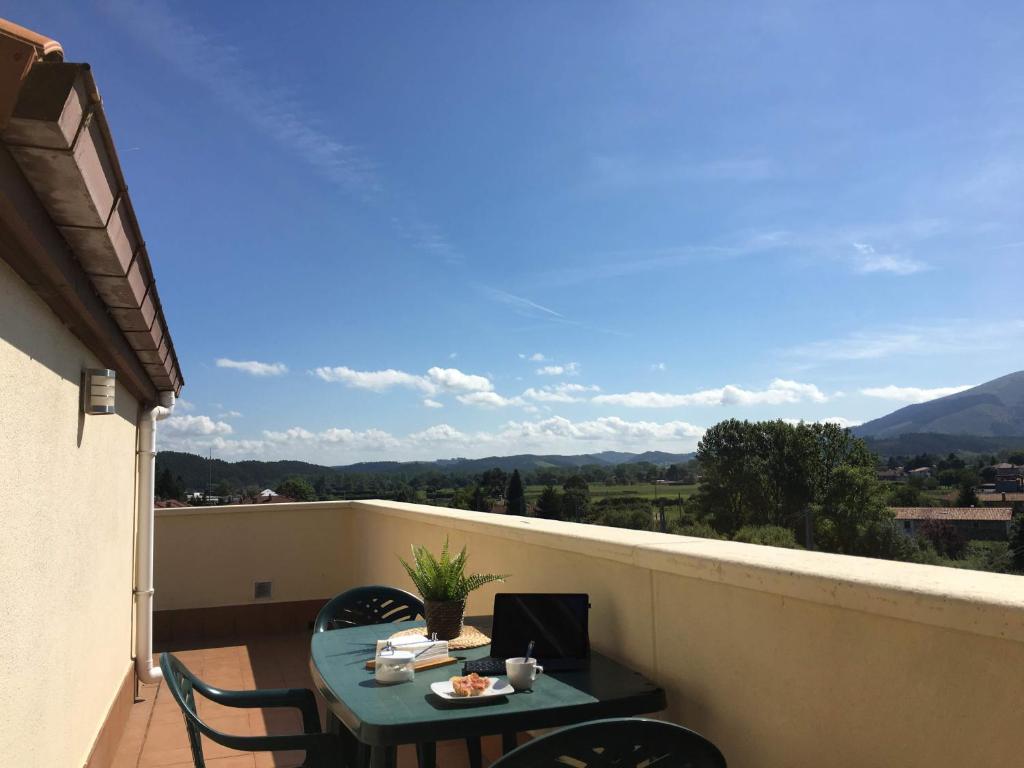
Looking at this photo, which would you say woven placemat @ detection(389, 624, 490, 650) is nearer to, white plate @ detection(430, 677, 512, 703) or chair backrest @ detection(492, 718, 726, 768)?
white plate @ detection(430, 677, 512, 703)

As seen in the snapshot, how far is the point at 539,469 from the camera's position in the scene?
45781mm

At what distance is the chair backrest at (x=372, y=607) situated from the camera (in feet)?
10.7

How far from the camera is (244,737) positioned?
6.28 feet

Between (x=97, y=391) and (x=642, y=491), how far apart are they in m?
54.0

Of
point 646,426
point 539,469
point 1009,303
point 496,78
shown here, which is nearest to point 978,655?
point 496,78

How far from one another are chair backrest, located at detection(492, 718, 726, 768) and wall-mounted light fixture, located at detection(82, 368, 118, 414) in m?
2.40

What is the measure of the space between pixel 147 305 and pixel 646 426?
228 ft

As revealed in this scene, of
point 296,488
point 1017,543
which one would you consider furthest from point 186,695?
point 1017,543

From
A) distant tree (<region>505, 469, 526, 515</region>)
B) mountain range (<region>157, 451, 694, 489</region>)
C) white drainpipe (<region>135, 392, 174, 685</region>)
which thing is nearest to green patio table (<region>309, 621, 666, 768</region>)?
white drainpipe (<region>135, 392, 174, 685</region>)

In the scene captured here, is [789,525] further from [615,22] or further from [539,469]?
[615,22]

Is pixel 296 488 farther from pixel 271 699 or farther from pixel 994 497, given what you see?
pixel 994 497

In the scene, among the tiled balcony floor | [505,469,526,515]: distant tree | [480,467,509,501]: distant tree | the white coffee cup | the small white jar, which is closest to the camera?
the white coffee cup

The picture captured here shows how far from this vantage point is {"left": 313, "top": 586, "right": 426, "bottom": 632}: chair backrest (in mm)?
3258

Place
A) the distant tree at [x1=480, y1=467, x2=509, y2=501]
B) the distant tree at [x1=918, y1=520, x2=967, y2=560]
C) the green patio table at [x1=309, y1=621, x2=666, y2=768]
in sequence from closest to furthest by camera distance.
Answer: the green patio table at [x1=309, y1=621, x2=666, y2=768], the distant tree at [x1=480, y1=467, x2=509, y2=501], the distant tree at [x1=918, y1=520, x2=967, y2=560]
